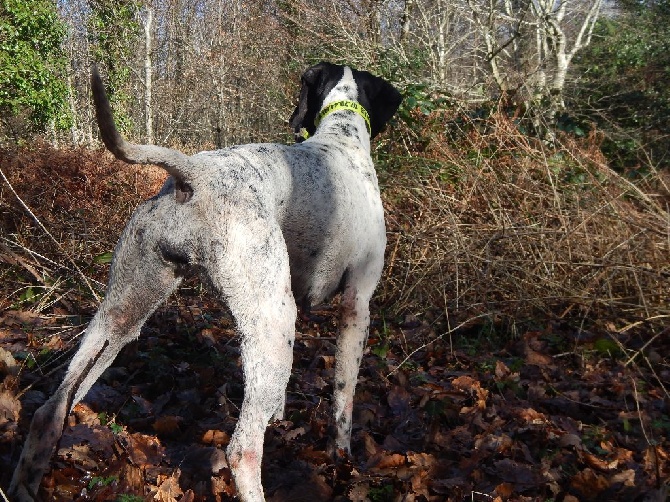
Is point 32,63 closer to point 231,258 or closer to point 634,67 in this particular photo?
point 634,67

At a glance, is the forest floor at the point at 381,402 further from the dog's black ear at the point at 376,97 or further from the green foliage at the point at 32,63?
the green foliage at the point at 32,63

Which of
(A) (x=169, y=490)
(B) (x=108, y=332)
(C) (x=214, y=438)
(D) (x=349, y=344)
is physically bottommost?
(C) (x=214, y=438)

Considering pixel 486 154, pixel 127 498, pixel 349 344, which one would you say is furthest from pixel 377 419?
pixel 486 154

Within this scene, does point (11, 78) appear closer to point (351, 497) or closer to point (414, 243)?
point (414, 243)

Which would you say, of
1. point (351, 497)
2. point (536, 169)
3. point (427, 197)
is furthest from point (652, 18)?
point (351, 497)

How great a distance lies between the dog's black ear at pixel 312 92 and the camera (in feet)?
12.0

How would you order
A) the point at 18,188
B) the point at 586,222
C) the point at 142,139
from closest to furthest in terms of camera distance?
1. the point at 586,222
2. the point at 18,188
3. the point at 142,139

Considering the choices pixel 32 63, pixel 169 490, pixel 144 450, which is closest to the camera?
pixel 169 490

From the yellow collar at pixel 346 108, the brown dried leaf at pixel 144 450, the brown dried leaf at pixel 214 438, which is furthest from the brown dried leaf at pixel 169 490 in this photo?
the yellow collar at pixel 346 108

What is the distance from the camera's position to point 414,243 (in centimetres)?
515

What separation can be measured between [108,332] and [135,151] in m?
0.70

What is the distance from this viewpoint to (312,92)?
148 inches

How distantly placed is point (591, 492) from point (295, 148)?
185 centimetres

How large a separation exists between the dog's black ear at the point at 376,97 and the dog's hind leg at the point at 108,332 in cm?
184
